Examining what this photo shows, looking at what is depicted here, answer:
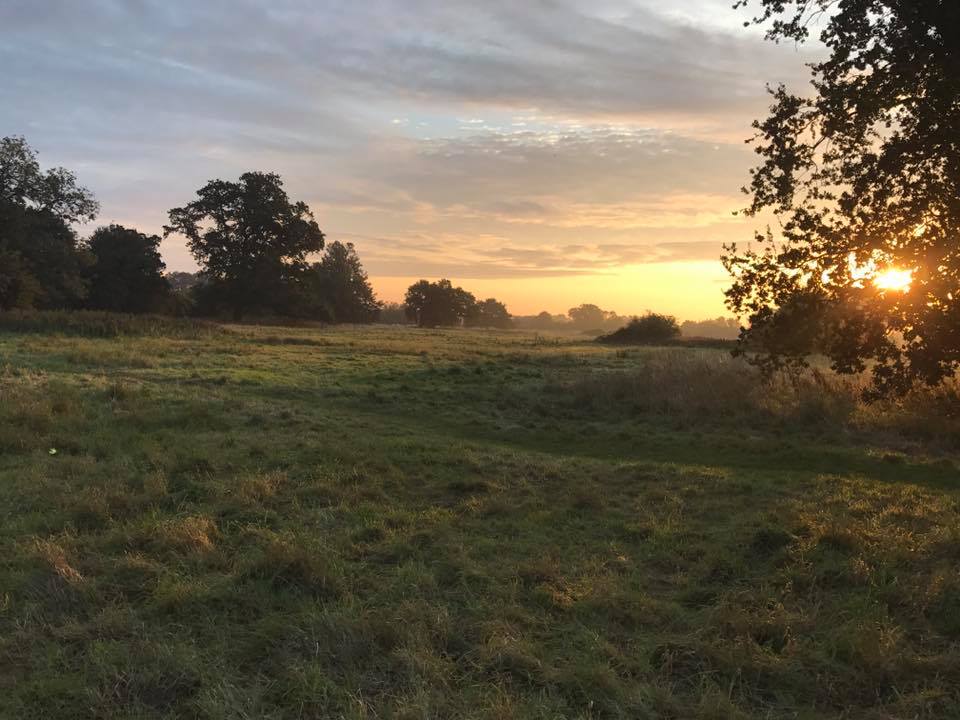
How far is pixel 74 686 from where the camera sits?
4.15 meters

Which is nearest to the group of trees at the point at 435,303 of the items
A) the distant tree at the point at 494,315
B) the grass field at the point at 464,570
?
the distant tree at the point at 494,315

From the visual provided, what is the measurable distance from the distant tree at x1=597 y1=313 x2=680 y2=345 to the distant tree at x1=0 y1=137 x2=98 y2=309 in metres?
47.8

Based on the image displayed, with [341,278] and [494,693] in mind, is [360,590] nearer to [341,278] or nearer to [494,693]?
[494,693]

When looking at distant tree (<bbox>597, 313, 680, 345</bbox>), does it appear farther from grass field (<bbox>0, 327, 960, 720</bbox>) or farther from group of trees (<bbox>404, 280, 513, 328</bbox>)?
grass field (<bbox>0, 327, 960, 720</bbox>)

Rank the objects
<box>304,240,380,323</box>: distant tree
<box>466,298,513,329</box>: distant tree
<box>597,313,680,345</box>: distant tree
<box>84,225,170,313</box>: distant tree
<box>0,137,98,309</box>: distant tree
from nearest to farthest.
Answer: <box>0,137,98,309</box>: distant tree
<box>84,225,170,313</box>: distant tree
<box>597,313,680,345</box>: distant tree
<box>304,240,380,323</box>: distant tree
<box>466,298,513,329</box>: distant tree

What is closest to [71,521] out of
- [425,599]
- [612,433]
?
[425,599]

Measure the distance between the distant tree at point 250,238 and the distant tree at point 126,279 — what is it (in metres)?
5.71

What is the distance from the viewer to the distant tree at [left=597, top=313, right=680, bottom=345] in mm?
63075

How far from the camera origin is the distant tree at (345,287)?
85900 mm

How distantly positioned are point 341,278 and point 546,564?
8549 centimetres

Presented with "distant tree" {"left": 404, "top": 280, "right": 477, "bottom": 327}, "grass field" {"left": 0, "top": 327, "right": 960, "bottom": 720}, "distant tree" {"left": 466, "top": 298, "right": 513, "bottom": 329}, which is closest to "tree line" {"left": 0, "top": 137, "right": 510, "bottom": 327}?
"distant tree" {"left": 404, "top": 280, "right": 477, "bottom": 327}

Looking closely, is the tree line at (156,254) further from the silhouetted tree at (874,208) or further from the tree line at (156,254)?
the silhouetted tree at (874,208)

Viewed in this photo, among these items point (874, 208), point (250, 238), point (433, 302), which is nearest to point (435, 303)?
point (433, 302)

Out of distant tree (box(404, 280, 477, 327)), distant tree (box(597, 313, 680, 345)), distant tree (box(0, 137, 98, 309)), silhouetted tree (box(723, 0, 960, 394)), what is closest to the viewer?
silhouetted tree (box(723, 0, 960, 394))
